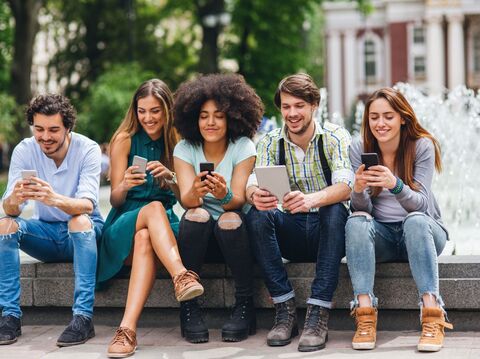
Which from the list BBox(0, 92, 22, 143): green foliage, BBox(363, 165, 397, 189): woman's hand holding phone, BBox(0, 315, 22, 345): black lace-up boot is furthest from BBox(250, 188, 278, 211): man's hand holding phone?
BBox(0, 92, 22, 143): green foliage

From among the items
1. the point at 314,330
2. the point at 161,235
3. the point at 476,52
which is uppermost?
the point at 476,52

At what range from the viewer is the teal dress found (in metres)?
5.48

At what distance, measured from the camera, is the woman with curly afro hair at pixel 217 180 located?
17.2ft

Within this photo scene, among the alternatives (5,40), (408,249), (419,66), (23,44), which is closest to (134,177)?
(408,249)

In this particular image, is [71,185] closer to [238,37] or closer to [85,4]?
[238,37]

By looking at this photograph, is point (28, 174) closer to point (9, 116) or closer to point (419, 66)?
point (9, 116)

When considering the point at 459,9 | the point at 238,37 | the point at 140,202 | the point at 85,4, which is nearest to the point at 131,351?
the point at 140,202

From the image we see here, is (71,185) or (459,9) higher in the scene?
(459,9)

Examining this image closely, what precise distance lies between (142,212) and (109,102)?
18289 millimetres

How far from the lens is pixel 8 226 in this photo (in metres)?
5.41

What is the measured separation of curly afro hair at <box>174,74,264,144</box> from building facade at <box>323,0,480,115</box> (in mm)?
39644

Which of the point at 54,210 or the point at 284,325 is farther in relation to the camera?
the point at 54,210

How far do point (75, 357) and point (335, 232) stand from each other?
163cm

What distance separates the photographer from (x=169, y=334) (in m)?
5.60
